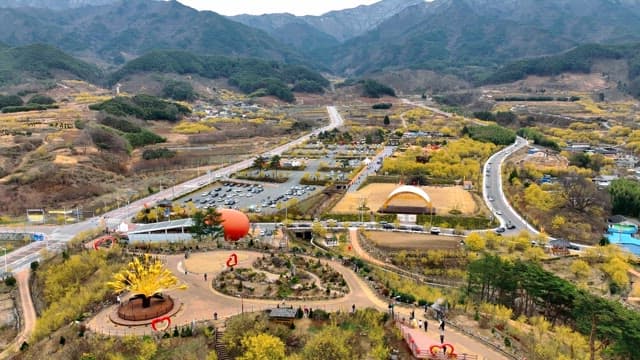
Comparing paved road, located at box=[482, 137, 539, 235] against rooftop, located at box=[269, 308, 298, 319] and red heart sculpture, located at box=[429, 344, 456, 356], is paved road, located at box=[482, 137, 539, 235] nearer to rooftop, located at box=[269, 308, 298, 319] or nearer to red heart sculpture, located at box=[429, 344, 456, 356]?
red heart sculpture, located at box=[429, 344, 456, 356]

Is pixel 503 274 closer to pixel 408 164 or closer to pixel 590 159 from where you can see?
pixel 408 164

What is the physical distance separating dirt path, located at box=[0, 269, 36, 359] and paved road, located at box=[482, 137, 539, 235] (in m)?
43.4

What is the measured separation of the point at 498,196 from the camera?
225 ft

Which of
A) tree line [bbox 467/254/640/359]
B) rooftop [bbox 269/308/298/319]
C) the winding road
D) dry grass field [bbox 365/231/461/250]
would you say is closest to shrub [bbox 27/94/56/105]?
the winding road

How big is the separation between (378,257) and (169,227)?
21.1 meters

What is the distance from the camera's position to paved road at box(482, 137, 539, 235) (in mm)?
56125

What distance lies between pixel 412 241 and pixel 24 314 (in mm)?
33851

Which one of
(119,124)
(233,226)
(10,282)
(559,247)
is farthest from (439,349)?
(119,124)

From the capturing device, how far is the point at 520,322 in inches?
1302

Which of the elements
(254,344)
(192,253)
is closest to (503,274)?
(254,344)

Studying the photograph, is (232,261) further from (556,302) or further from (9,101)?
(9,101)

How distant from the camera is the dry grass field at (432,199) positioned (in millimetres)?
61750

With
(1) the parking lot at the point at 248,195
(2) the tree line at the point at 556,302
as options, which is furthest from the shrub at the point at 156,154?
(2) the tree line at the point at 556,302

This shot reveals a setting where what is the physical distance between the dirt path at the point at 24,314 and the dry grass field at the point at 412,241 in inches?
1169
